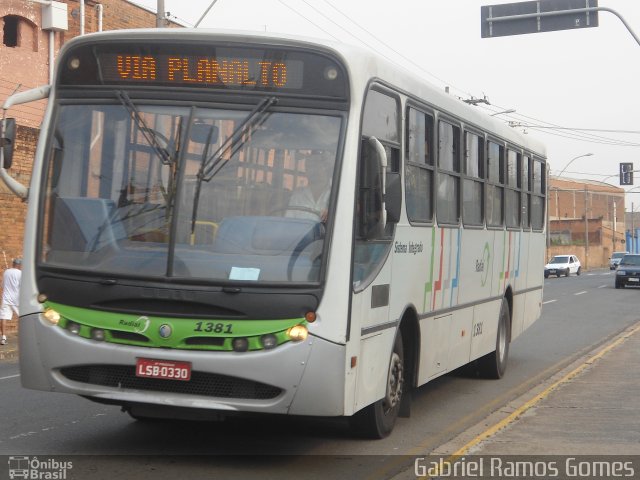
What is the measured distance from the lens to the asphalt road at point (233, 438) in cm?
779

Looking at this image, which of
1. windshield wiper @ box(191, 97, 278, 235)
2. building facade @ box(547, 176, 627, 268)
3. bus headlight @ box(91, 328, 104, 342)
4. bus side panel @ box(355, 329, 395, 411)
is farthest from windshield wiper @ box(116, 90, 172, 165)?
building facade @ box(547, 176, 627, 268)

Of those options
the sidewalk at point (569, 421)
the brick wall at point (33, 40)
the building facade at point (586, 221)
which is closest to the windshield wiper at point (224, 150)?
the sidewalk at point (569, 421)

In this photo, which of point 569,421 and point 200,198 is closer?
point 200,198

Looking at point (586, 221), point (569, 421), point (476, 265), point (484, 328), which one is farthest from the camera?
point (586, 221)

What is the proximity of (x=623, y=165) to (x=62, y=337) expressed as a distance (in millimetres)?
47547

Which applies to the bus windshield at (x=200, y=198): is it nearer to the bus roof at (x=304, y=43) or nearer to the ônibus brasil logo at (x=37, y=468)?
the bus roof at (x=304, y=43)

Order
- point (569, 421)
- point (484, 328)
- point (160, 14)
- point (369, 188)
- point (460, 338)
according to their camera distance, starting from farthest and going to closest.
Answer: point (160, 14) < point (484, 328) < point (460, 338) < point (569, 421) < point (369, 188)

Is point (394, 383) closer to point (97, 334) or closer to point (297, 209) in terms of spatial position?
point (297, 209)

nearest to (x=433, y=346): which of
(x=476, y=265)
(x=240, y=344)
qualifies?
(x=476, y=265)

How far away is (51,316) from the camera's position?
766cm

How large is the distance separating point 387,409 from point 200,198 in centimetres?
261

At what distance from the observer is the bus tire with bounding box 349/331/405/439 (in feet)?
29.0

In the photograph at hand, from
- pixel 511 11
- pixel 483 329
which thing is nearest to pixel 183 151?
pixel 483 329

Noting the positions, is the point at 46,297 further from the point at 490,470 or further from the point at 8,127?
the point at 490,470
